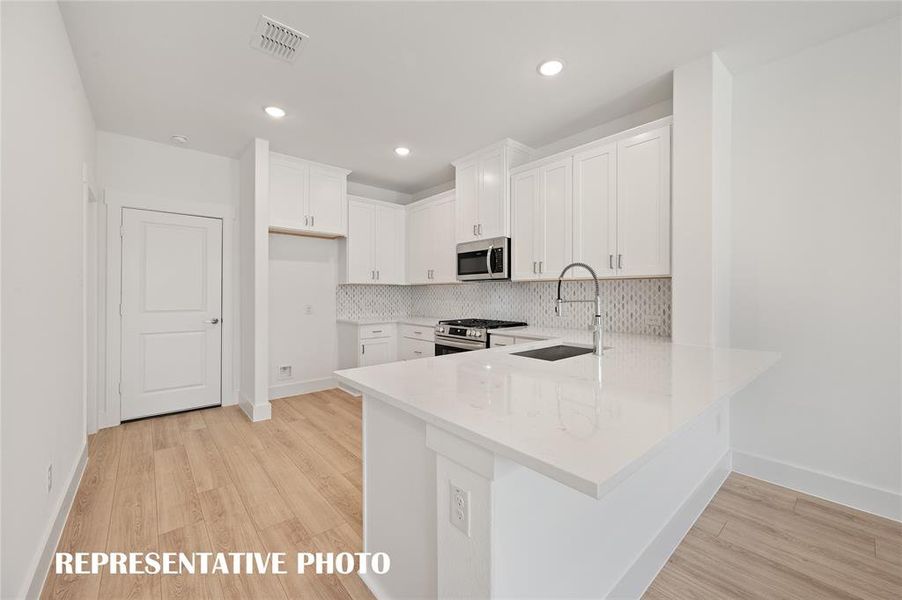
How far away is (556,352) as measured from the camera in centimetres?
224

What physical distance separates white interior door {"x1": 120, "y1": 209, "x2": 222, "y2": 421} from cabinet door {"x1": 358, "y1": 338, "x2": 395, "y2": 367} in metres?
1.46

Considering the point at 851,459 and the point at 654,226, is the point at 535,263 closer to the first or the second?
the point at 654,226

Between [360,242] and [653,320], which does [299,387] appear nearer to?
[360,242]

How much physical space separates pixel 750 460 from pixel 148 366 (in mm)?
4940

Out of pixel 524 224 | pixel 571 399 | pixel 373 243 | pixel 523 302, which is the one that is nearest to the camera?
pixel 571 399

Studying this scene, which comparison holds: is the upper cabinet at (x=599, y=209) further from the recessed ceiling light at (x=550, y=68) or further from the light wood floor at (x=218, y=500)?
the light wood floor at (x=218, y=500)

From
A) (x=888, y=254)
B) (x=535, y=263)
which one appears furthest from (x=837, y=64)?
(x=535, y=263)

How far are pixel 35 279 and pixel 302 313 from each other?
9.57ft

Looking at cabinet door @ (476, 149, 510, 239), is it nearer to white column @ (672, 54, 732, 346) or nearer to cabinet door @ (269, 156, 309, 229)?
white column @ (672, 54, 732, 346)

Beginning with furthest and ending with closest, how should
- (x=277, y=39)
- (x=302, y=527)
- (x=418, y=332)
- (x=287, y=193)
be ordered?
(x=418, y=332) → (x=287, y=193) → (x=277, y=39) → (x=302, y=527)

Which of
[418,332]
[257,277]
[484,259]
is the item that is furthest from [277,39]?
[418,332]

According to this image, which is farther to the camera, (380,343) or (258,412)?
(380,343)

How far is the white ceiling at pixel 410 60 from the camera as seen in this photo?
1919 mm

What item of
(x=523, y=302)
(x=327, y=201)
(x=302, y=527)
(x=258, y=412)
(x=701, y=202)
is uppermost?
(x=327, y=201)
